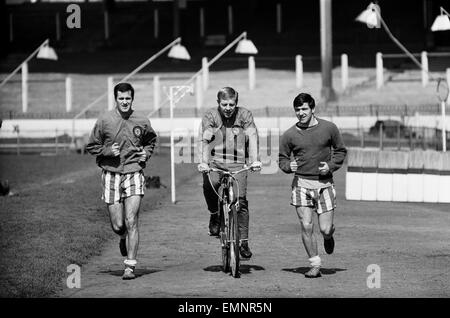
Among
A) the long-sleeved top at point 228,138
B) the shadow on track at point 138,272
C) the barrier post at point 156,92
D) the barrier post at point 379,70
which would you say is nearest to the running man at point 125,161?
the shadow on track at point 138,272

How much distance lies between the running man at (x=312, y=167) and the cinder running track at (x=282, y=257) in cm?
55

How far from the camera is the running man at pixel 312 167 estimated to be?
1373cm

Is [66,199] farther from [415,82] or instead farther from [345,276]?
[415,82]

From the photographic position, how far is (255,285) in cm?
1327

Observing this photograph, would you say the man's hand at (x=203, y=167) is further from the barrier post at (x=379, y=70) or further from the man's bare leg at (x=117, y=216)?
the barrier post at (x=379, y=70)

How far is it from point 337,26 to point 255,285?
185 ft

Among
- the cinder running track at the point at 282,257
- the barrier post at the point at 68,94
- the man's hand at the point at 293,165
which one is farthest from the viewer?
the barrier post at the point at 68,94

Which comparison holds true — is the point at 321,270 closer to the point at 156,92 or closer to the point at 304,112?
the point at 304,112

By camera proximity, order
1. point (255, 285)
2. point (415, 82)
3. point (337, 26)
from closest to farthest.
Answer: point (255, 285), point (415, 82), point (337, 26)

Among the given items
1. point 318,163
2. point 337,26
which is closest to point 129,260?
point 318,163

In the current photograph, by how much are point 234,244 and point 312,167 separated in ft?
3.76

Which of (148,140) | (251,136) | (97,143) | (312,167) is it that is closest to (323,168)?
(312,167)

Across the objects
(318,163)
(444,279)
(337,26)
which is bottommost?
(444,279)

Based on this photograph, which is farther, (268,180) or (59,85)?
(59,85)
